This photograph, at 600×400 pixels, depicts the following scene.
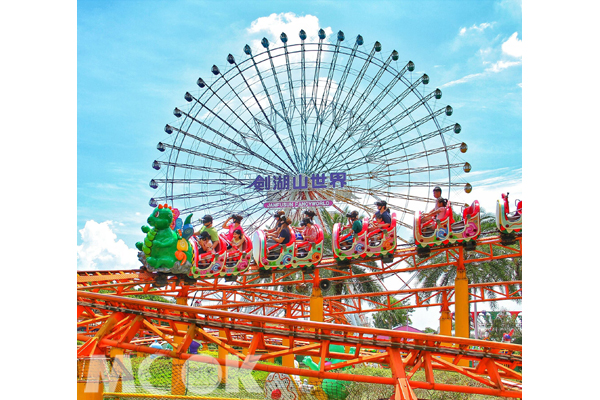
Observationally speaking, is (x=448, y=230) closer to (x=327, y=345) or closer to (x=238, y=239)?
(x=238, y=239)

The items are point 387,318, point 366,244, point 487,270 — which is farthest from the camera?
point 387,318

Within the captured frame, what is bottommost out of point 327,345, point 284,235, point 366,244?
point 327,345

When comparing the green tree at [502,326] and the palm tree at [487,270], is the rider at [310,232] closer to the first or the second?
the palm tree at [487,270]

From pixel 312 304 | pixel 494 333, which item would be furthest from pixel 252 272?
pixel 494 333

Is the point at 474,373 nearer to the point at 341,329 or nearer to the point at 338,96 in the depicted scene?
the point at 341,329

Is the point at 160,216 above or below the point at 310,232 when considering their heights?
above

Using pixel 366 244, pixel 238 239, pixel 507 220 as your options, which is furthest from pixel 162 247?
pixel 507 220

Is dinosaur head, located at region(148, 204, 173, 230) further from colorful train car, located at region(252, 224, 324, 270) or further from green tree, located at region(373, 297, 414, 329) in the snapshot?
green tree, located at region(373, 297, 414, 329)

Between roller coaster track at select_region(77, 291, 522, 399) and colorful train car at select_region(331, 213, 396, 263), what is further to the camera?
colorful train car at select_region(331, 213, 396, 263)

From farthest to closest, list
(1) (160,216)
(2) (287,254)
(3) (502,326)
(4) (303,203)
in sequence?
1. (3) (502,326)
2. (4) (303,203)
3. (2) (287,254)
4. (1) (160,216)

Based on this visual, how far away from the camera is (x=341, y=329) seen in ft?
18.2

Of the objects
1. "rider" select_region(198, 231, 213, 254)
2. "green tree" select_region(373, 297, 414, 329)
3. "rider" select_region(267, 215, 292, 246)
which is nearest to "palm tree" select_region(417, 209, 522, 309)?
"green tree" select_region(373, 297, 414, 329)

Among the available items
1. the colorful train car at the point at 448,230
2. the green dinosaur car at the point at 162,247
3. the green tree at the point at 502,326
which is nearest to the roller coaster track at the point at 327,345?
the green dinosaur car at the point at 162,247

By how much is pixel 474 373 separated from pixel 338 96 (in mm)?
13286
